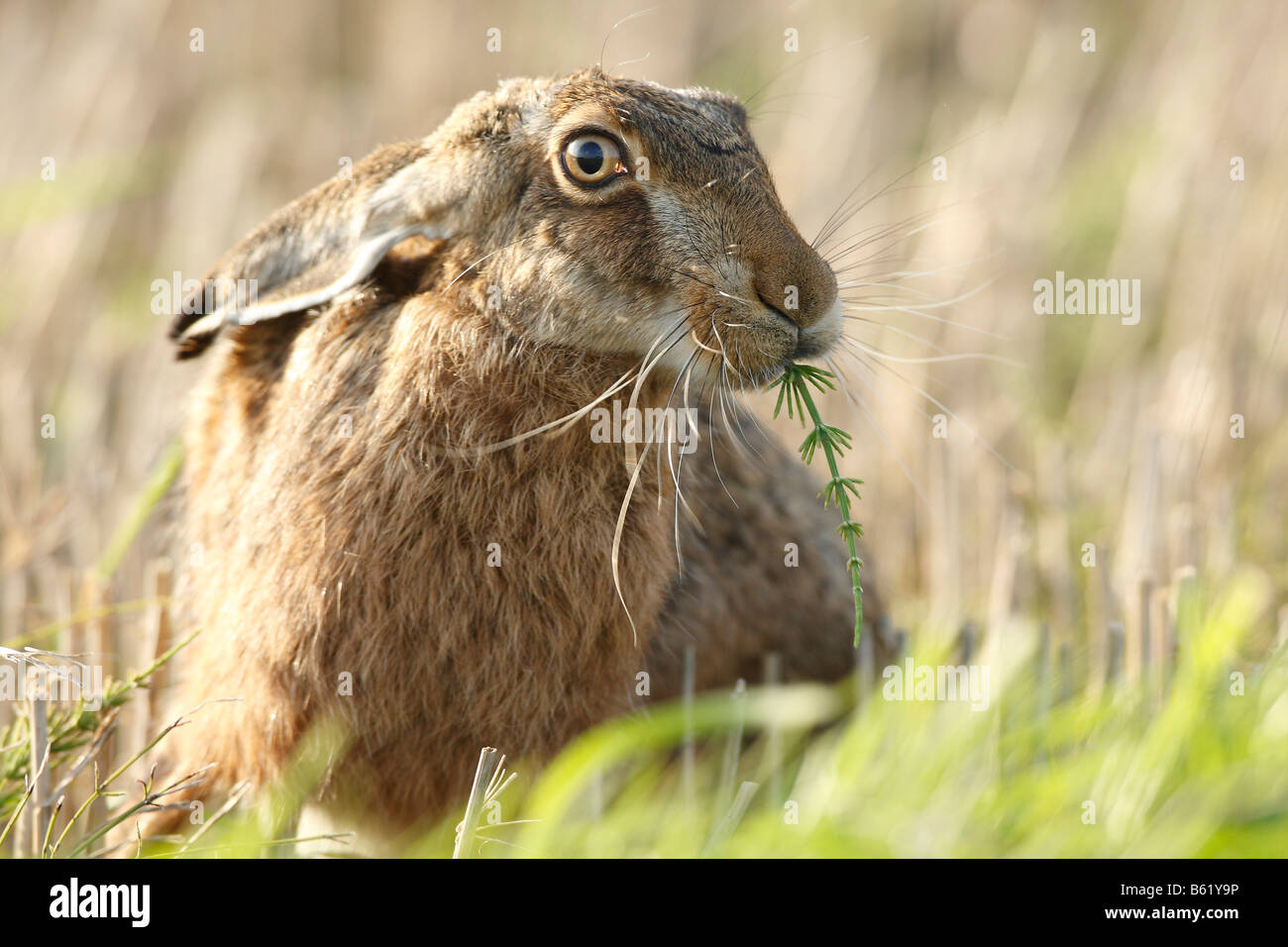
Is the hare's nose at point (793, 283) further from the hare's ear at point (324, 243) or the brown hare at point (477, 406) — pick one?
the hare's ear at point (324, 243)

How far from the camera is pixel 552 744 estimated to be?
10.9 feet

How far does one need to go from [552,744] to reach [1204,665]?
63.8 inches

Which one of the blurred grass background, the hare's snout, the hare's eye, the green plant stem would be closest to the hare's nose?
the hare's snout

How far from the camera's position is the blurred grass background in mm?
4793

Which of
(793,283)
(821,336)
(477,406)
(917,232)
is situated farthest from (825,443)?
(917,232)

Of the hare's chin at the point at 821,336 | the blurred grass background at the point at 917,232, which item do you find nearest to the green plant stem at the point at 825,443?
the hare's chin at the point at 821,336

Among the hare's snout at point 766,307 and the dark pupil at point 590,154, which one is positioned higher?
the dark pupil at point 590,154

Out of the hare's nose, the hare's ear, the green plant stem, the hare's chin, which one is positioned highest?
the hare's ear

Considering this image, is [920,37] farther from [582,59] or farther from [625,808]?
[625,808]

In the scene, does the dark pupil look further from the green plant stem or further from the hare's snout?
the green plant stem

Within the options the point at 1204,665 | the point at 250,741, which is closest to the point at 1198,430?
the point at 1204,665

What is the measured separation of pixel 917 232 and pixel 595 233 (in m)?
4.28

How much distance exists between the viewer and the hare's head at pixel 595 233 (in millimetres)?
2912

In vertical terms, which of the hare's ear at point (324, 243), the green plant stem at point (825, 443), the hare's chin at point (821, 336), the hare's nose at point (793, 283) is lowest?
the green plant stem at point (825, 443)
